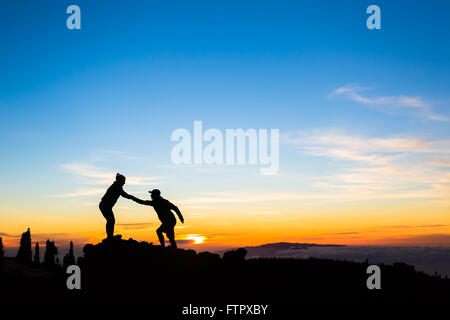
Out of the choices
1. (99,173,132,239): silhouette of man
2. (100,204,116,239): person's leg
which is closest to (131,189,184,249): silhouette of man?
(99,173,132,239): silhouette of man

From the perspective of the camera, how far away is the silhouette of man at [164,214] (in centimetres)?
2434

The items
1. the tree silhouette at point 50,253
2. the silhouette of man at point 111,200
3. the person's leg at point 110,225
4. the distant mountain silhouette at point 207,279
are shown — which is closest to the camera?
the distant mountain silhouette at point 207,279

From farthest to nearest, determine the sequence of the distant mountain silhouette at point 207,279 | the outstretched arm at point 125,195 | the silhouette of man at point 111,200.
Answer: the outstretched arm at point 125,195 → the silhouette of man at point 111,200 → the distant mountain silhouette at point 207,279

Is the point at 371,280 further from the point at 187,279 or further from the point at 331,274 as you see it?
the point at 187,279

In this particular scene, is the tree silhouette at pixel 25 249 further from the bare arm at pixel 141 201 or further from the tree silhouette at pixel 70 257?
the bare arm at pixel 141 201

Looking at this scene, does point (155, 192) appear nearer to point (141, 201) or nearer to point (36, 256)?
point (141, 201)

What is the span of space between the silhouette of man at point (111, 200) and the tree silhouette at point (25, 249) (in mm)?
116105

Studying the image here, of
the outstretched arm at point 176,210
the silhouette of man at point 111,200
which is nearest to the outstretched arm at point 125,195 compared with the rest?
the silhouette of man at point 111,200

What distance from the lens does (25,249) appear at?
5037 inches

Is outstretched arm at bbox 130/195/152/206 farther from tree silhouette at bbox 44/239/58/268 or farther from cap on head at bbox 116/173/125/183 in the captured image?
tree silhouette at bbox 44/239/58/268

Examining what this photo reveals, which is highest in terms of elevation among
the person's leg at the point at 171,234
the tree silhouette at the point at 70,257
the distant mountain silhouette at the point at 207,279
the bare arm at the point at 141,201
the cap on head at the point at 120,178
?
the cap on head at the point at 120,178
